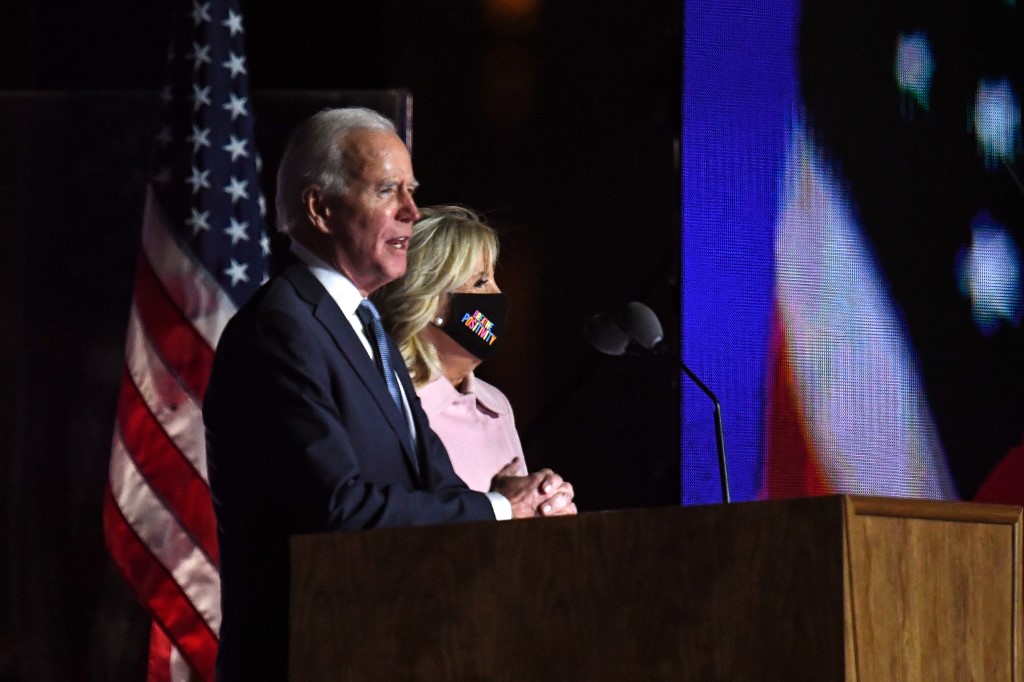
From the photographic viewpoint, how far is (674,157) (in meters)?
4.28

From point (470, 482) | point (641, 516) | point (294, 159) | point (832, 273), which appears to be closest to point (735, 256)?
point (832, 273)

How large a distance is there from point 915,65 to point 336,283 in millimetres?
2632

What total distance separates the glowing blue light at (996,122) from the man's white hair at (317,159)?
2545 mm

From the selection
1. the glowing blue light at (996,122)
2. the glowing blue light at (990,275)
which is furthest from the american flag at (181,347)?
the glowing blue light at (996,122)

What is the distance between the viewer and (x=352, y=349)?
229 cm

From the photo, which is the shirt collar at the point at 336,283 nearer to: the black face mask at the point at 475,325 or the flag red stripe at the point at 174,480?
the black face mask at the point at 475,325

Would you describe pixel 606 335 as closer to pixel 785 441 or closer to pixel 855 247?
pixel 785 441

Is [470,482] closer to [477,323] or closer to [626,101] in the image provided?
[477,323]

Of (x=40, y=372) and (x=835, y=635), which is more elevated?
(x=40, y=372)

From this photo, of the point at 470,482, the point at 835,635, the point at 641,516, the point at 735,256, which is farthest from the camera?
the point at 735,256

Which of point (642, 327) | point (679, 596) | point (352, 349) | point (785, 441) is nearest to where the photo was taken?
point (679, 596)

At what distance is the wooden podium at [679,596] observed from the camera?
1559 millimetres

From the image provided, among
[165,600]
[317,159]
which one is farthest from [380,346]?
[165,600]

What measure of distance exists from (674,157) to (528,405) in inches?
33.5
